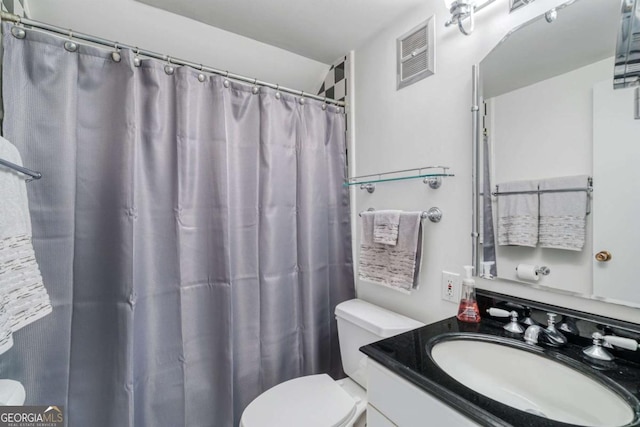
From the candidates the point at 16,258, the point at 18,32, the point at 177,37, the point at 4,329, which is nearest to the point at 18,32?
the point at 18,32

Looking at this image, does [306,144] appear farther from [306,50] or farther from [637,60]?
[637,60]

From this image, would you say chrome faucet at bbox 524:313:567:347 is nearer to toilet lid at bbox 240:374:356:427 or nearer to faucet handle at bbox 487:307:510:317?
faucet handle at bbox 487:307:510:317

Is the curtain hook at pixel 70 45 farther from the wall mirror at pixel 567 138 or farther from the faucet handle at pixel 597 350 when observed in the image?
the faucet handle at pixel 597 350

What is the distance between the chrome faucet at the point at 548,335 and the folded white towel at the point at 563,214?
0.23m

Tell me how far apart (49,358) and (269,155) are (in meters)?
1.22

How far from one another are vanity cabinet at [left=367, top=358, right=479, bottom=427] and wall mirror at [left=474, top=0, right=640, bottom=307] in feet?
1.89

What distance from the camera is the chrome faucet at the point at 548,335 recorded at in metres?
0.82

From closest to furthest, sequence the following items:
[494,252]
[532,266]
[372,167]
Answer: [532,266], [494,252], [372,167]

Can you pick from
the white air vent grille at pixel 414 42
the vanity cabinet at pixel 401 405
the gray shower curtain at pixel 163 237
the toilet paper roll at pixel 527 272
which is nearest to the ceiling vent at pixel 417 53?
the white air vent grille at pixel 414 42

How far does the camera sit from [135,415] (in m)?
1.18

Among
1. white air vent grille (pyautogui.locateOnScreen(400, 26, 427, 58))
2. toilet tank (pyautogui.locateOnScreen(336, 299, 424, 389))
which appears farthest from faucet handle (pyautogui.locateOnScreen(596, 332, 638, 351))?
Result: white air vent grille (pyautogui.locateOnScreen(400, 26, 427, 58))

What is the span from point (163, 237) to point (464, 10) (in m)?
1.54

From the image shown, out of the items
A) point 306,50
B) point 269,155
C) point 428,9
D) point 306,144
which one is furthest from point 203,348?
point 428,9

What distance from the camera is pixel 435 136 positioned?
1249mm
